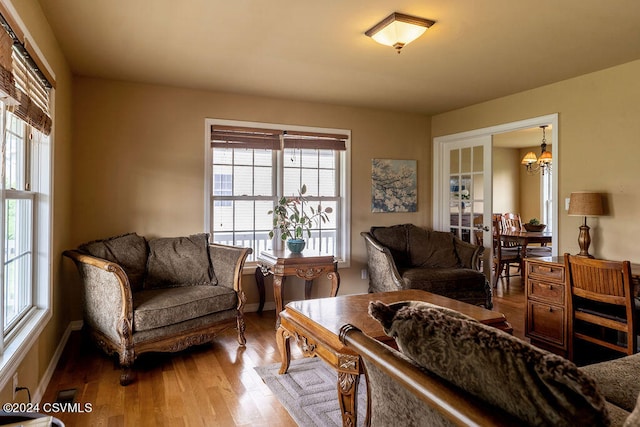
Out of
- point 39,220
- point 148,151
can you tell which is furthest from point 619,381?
point 148,151

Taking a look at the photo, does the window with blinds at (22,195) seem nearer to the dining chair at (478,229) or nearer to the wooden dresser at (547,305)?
the wooden dresser at (547,305)

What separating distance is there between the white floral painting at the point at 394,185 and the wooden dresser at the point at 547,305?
1.98 meters

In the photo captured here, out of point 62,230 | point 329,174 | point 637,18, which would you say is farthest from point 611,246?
point 62,230

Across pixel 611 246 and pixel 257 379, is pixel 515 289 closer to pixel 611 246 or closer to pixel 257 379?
pixel 611 246

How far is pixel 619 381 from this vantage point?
1.62m

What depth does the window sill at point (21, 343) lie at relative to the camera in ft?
5.78

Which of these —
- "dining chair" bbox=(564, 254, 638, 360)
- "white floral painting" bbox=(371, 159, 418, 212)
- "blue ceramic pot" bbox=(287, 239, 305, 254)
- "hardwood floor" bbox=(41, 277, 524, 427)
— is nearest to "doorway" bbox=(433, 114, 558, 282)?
"white floral painting" bbox=(371, 159, 418, 212)

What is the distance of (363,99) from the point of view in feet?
15.0

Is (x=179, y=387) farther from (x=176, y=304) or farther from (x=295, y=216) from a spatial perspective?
(x=295, y=216)

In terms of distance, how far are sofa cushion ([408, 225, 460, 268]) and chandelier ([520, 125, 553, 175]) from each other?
321 centimetres

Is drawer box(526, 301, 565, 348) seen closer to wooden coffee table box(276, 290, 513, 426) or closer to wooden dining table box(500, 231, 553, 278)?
wooden coffee table box(276, 290, 513, 426)

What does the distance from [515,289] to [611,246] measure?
2.40 m

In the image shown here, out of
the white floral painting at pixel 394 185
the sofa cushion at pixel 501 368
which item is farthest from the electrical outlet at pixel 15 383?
the white floral painting at pixel 394 185

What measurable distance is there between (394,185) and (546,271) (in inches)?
86.6
